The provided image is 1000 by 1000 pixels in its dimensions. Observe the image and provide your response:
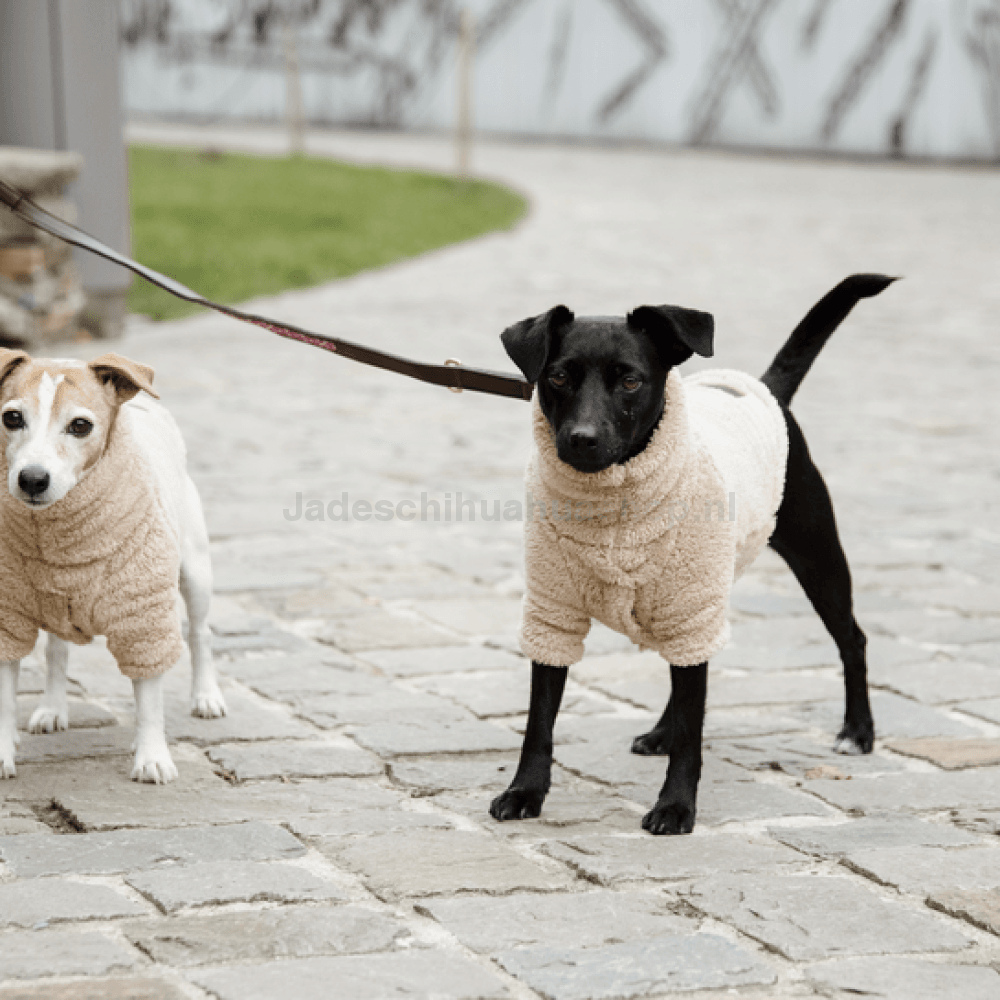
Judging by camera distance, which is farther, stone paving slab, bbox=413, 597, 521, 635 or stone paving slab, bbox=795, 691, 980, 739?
stone paving slab, bbox=413, 597, 521, 635

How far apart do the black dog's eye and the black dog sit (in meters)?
1.00

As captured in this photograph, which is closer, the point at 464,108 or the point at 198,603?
the point at 198,603

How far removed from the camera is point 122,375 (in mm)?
3594

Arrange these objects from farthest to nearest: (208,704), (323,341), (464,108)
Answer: (464,108)
(208,704)
(323,341)

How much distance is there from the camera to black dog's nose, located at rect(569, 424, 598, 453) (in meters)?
3.23

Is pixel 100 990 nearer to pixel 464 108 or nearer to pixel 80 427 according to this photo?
pixel 80 427

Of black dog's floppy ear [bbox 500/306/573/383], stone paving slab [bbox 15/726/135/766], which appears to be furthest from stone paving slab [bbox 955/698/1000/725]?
stone paving slab [bbox 15/726/135/766]

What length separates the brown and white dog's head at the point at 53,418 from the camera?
11.2ft

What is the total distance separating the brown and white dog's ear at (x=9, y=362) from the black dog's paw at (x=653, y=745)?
1.87m

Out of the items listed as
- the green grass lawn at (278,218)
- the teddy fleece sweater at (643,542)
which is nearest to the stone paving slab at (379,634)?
the teddy fleece sweater at (643,542)

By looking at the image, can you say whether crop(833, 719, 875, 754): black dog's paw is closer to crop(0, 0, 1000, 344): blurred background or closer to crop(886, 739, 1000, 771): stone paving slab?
crop(886, 739, 1000, 771): stone paving slab

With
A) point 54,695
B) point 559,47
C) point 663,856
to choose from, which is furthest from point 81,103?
point 559,47

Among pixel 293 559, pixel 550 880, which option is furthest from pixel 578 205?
pixel 550 880

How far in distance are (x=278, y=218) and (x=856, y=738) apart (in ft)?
50.7
